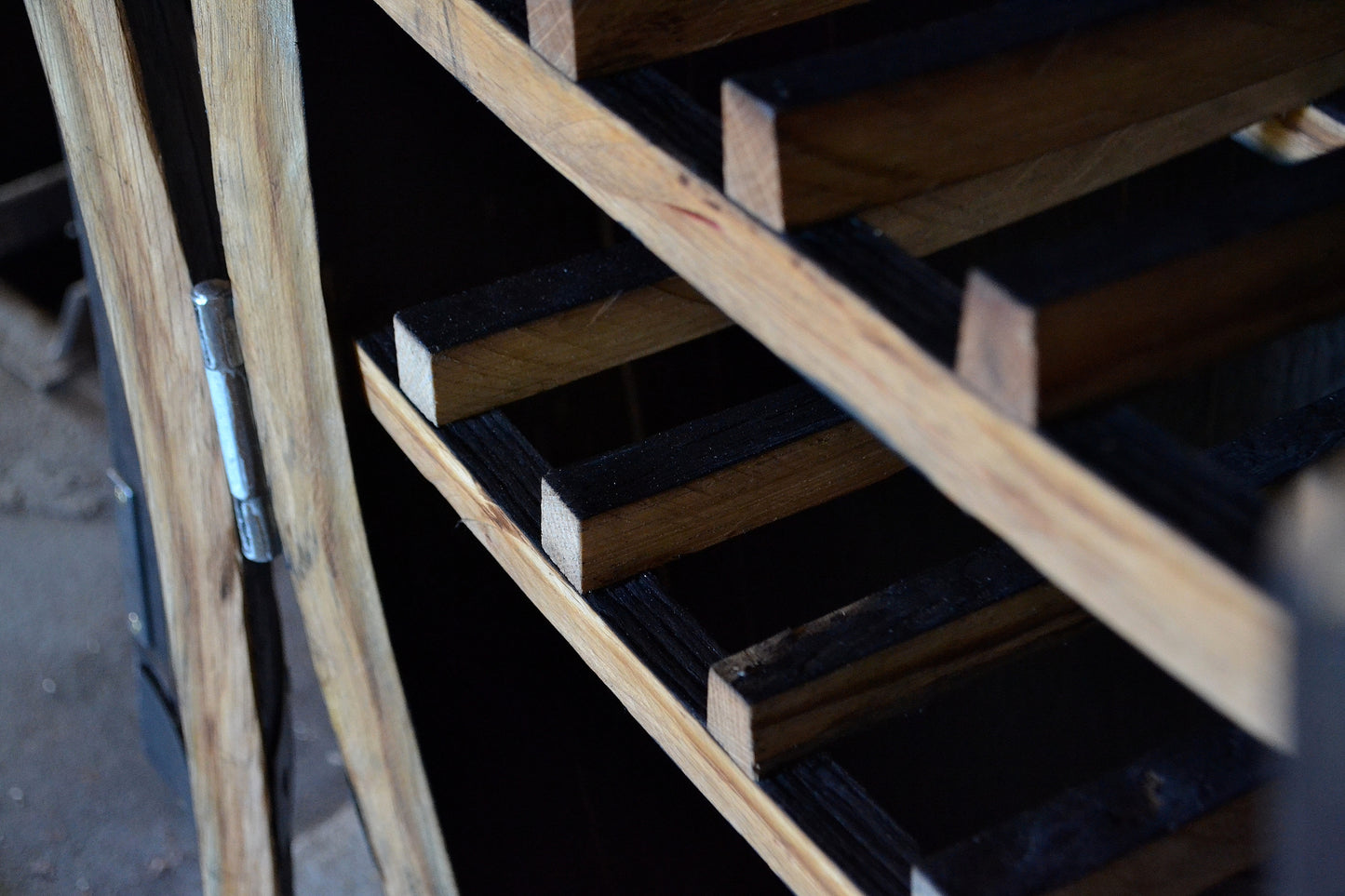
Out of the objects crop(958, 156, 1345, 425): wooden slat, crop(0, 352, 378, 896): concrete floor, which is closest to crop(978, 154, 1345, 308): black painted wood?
crop(958, 156, 1345, 425): wooden slat

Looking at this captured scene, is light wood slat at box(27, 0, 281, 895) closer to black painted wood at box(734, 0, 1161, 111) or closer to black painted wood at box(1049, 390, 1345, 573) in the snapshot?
black painted wood at box(734, 0, 1161, 111)

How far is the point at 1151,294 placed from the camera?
2.09 feet

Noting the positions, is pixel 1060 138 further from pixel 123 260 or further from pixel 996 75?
pixel 123 260

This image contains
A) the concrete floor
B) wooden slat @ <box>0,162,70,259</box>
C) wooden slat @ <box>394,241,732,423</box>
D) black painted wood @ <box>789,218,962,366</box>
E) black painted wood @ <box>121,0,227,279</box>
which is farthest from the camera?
wooden slat @ <box>0,162,70,259</box>

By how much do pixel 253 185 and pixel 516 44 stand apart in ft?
1.71

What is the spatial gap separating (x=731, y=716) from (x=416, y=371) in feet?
1.41

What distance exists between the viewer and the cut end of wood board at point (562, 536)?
42.9 inches

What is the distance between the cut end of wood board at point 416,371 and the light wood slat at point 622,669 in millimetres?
38

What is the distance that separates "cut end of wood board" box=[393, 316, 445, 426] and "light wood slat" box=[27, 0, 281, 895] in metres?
0.40

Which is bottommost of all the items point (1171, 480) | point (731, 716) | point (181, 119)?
point (731, 716)

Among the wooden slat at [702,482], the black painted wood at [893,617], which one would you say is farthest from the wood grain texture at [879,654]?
the wooden slat at [702,482]

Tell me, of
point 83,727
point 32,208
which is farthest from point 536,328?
point 32,208

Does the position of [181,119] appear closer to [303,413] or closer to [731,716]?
[303,413]

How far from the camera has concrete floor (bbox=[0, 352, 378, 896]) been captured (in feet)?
9.05
